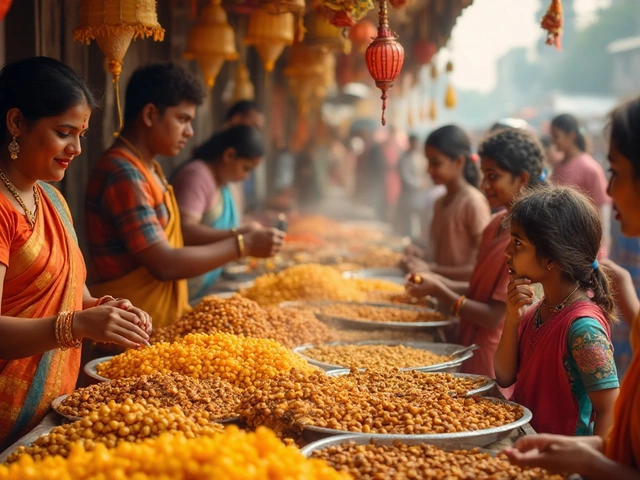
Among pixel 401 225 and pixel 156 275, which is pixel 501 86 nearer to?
pixel 401 225

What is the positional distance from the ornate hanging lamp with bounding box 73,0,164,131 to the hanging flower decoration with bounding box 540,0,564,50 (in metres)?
1.69

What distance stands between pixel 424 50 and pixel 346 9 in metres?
4.54

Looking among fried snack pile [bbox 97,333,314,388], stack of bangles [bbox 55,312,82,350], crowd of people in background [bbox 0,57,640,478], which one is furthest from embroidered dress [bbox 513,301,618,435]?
stack of bangles [bbox 55,312,82,350]

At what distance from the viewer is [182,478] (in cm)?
149

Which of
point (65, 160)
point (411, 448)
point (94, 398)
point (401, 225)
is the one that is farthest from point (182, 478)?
point (401, 225)

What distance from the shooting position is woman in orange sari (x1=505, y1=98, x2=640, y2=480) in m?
1.63

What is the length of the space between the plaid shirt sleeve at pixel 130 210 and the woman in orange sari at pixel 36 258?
832mm

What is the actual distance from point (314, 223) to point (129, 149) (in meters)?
5.52

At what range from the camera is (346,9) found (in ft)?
10.2

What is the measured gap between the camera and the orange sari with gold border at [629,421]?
166 centimetres

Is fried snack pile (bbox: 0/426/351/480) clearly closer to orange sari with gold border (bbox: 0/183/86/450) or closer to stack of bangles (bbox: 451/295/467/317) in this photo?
orange sari with gold border (bbox: 0/183/86/450)

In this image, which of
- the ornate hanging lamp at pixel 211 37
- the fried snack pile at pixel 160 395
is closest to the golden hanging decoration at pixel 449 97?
the ornate hanging lamp at pixel 211 37

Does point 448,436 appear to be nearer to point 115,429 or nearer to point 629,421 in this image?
point 629,421

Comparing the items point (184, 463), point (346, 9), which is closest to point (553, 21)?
point (346, 9)
